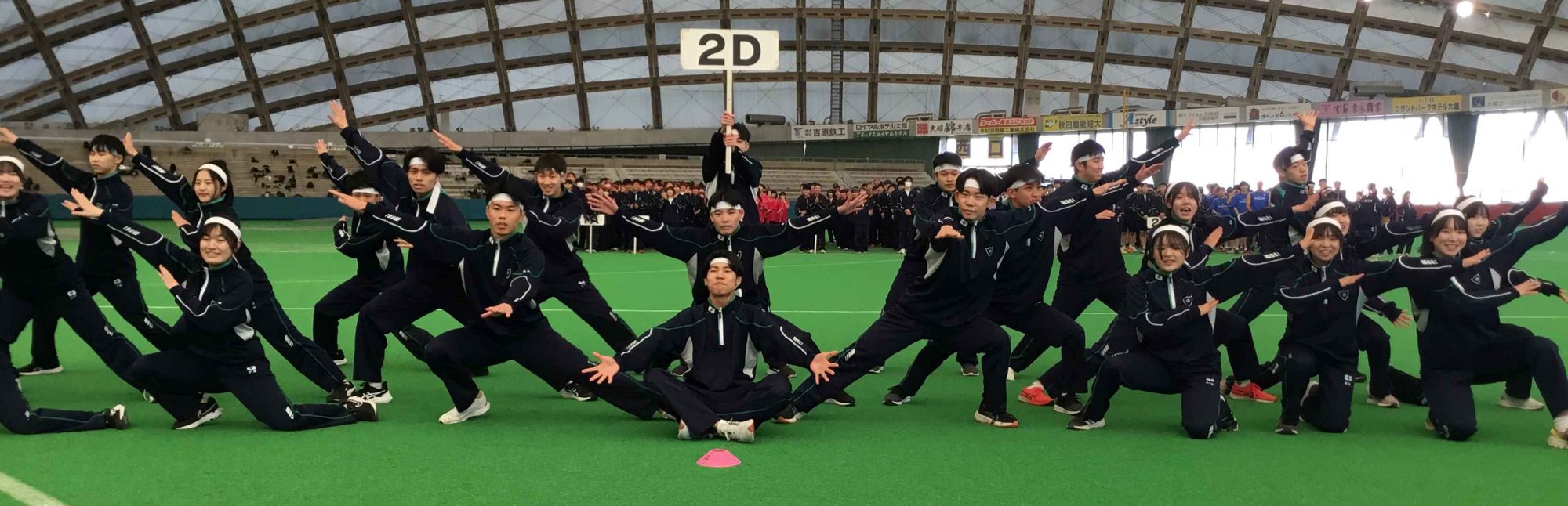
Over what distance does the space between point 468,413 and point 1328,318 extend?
5335 millimetres

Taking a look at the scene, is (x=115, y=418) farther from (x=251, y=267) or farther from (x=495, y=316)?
(x=495, y=316)

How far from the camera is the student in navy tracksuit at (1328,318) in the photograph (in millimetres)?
6355

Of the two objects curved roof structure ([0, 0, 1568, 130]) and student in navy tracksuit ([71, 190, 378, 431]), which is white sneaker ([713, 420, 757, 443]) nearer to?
student in navy tracksuit ([71, 190, 378, 431])

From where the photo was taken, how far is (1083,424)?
6.44m

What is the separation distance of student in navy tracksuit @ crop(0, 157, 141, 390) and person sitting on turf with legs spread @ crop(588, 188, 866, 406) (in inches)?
125

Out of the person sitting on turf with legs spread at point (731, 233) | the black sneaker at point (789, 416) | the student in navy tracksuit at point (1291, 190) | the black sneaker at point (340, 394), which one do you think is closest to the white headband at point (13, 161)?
the black sneaker at point (340, 394)

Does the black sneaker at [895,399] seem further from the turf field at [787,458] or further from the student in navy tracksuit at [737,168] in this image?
the student in navy tracksuit at [737,168]

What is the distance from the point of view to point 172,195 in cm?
822

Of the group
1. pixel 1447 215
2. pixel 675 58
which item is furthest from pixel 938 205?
pixel 675 58

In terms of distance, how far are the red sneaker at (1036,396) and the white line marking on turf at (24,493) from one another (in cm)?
559

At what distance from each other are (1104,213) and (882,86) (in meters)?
45.6

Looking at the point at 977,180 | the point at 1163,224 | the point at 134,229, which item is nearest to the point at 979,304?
the point at 977,180

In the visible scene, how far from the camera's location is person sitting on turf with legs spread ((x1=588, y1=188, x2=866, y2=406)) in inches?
296

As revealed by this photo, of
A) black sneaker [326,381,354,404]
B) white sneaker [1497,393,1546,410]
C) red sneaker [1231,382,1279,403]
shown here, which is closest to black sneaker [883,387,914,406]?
red sneaker [1231,382,1279,403]
